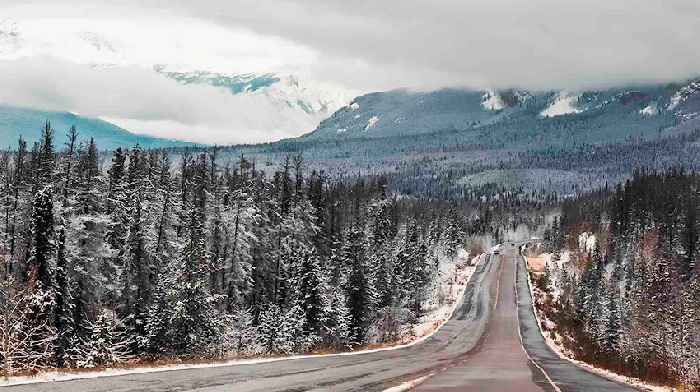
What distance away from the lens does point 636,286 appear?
11400 centimetres

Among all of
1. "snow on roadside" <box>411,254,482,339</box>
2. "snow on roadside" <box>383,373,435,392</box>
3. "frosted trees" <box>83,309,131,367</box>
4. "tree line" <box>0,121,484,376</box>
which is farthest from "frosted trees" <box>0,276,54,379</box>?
"snow on roadside" <box>411,254,482,339</box>

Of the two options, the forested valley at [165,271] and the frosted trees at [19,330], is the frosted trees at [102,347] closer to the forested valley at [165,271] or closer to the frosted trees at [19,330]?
the forested valley at [165,271]

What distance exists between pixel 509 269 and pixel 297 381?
5138 inches

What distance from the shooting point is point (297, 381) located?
18.3 meters

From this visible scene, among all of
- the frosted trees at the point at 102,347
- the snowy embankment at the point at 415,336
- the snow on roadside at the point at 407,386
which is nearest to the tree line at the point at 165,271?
the frosted trees at the point at 102,347

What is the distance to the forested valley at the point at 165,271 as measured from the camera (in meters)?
35.5

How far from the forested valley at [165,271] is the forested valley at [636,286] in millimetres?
20254

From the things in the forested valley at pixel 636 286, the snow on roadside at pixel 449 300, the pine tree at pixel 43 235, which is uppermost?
the pine tree at pixel 43 235

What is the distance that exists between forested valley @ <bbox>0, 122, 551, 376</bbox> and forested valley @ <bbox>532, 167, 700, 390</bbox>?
20254 mm

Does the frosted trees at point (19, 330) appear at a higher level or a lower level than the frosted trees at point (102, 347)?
higher

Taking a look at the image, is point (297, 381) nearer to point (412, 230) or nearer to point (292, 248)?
point (292, 248)

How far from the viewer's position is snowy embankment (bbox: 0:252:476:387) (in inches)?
639

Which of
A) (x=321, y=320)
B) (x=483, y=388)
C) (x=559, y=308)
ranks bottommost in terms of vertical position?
(x=559, y=308)

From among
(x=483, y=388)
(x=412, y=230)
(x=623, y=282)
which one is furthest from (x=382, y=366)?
(x=623, y=282)
